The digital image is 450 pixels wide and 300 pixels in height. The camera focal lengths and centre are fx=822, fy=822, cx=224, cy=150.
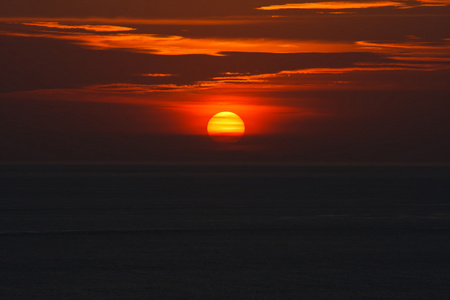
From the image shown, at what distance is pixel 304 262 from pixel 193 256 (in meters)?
2.55

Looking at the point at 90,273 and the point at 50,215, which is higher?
the point at 50,215

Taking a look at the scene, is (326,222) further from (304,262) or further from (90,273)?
(90,273)

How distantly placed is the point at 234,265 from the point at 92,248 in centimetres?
440

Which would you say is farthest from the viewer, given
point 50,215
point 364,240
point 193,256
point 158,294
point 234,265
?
point 50,215

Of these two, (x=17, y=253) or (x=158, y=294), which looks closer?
(x=158, y=294)

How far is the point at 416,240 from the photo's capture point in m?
21.6

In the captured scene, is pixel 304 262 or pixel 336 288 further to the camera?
pixel 304 262

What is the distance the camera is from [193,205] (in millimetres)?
37688

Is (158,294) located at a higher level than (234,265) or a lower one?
lower

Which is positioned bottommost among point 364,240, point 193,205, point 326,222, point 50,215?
point 364,240

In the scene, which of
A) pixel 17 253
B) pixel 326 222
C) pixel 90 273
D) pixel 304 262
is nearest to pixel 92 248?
pixel 17 253

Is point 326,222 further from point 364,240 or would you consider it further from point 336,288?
point 336,288

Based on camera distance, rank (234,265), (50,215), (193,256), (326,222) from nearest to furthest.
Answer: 1. (234,265)
2. (193,256)
3. (326,222)
4. (50,215)

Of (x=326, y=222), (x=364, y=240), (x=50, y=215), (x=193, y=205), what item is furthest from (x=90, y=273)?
(x=193, y=205)
